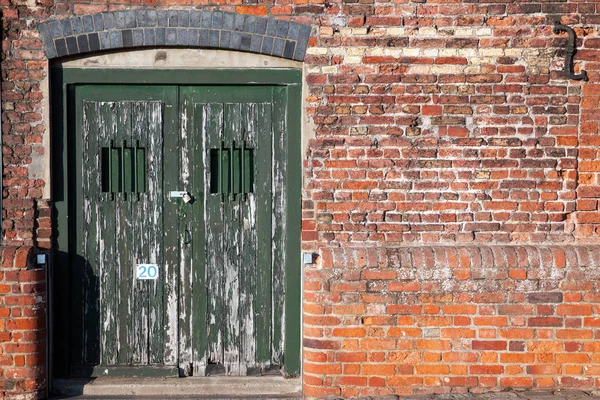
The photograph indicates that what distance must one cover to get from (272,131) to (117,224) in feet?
4.80

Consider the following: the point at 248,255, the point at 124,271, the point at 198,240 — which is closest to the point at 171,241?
the point at 198,240

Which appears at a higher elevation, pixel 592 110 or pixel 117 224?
pixel 592 110

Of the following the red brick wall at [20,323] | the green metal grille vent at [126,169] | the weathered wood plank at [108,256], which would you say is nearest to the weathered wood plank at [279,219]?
the green metal grille vent at [126,169]

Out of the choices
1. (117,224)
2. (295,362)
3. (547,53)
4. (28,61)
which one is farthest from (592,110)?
(28,61)

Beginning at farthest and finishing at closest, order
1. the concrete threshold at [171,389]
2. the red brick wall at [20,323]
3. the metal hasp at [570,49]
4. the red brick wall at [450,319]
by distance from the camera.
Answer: the concrete threshold at [171,389] → the metal hasp at [570,49] → the red brick wall at [450,319] → the red brick wall at [20,323]

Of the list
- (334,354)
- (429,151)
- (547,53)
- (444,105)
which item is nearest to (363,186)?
(429,151)

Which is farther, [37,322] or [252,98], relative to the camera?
[252,98]

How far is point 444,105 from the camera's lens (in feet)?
17.0

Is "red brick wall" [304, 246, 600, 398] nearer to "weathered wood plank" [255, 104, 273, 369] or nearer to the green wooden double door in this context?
"weathered wood plank" [255, 104, 273, 369]

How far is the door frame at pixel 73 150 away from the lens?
17.1 feet

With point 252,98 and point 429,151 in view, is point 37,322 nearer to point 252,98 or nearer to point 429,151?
point 252,98

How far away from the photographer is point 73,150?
208 inches

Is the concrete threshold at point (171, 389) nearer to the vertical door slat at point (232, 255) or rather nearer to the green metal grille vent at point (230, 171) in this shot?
the vertical door slat at point (232, 255)

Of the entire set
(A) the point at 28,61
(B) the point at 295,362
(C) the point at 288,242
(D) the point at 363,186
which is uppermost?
(A) the point at 28,61
